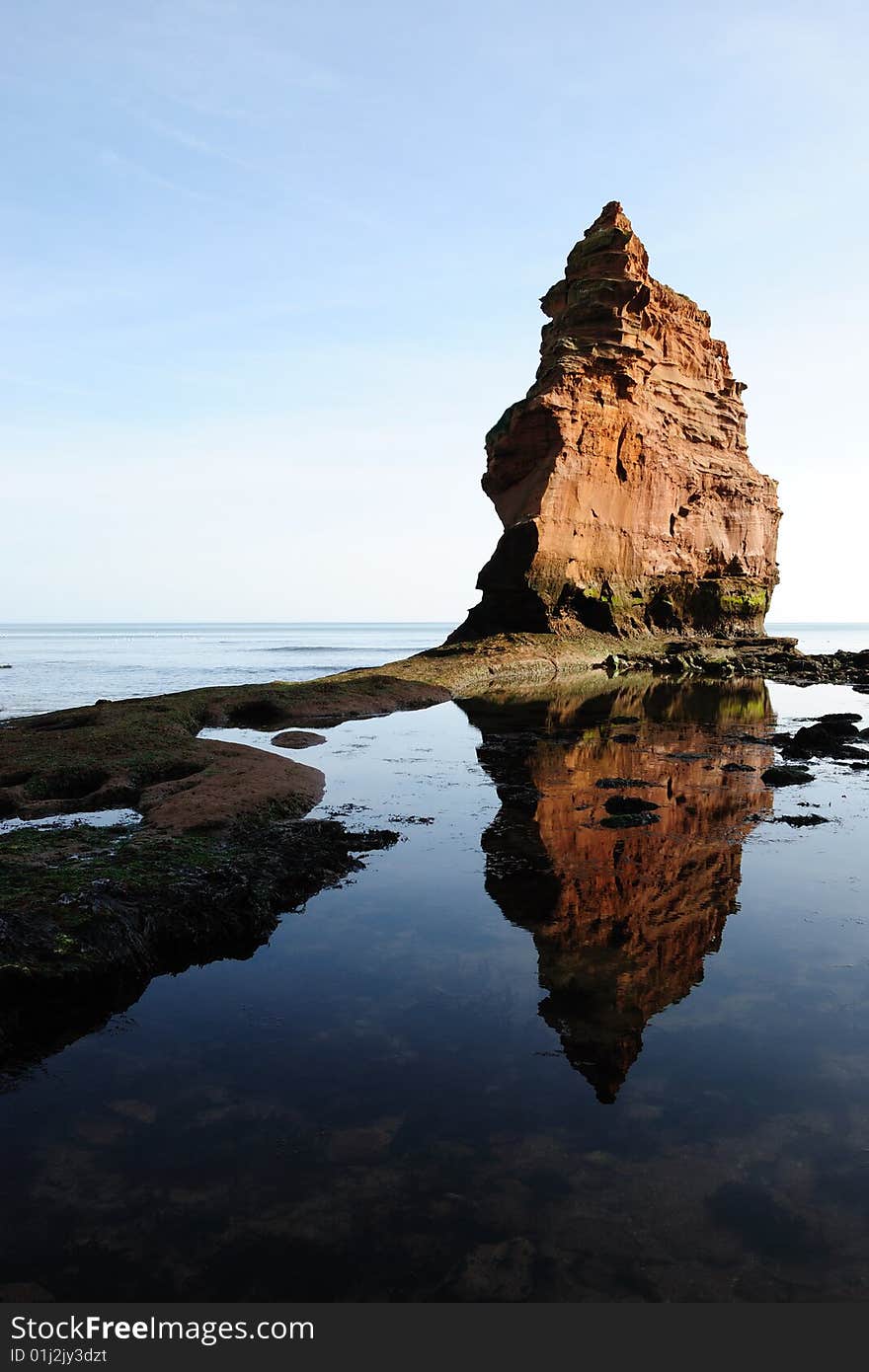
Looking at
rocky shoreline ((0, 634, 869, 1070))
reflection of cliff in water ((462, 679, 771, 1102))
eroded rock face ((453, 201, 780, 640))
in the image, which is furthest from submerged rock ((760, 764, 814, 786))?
eroded rock face ((453, 201, 780, 640))

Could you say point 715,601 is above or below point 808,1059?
above

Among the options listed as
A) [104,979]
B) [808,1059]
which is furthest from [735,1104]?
[104,979]

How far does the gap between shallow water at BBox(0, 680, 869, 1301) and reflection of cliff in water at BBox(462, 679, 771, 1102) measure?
0.19 feet

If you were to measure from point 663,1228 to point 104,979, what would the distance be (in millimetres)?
5288

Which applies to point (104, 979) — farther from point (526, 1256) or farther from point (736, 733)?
point (736, 733)

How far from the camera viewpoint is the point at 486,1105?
570 centimetres

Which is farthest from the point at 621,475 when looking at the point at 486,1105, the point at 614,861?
the point at 486,1105

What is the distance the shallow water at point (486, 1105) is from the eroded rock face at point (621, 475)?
37.5 m

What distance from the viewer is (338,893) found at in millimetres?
10227

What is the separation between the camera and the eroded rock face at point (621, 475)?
46.9 m

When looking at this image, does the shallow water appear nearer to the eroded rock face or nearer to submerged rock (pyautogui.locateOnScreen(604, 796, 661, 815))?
submerged rock (pyautogui.locateOnScreen(604, 796, 661, 815))

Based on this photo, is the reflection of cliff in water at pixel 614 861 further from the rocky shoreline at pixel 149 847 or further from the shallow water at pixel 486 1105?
the rocky shoreline at pixel 149 847

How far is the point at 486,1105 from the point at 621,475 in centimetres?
4989

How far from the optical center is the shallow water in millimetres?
4309
